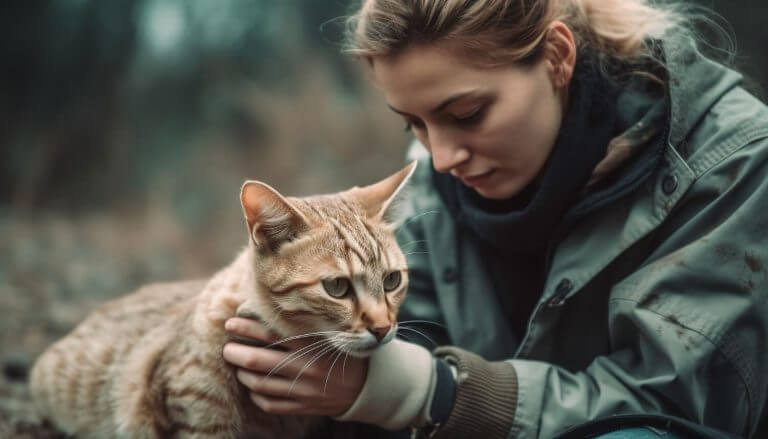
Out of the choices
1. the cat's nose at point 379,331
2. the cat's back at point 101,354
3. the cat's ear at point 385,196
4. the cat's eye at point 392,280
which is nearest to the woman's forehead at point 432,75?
the cat's ear at point 385,196

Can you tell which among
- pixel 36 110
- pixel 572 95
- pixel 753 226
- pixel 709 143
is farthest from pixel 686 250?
pixel 36 110

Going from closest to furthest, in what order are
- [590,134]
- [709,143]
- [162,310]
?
[709,143] → [590,134] → [162,310]

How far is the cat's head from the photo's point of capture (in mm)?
1810

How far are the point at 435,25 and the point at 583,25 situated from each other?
0.64 meters

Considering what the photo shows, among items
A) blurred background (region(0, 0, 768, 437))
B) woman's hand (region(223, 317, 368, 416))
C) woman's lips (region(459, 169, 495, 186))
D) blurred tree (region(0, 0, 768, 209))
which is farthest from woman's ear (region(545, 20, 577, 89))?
blurred tree (region(0, 0, 768, 209))

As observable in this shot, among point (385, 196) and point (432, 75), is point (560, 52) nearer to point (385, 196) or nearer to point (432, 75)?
point (432, 75)

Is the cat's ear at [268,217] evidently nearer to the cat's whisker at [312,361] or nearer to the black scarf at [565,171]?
the cat's whisker at [312,361]

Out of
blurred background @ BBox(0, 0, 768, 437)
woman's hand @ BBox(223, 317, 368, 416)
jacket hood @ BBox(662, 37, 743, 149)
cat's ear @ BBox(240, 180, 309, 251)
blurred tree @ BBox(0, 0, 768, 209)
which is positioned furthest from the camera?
blurred tree @ BBox(0, 0, 768, 209)

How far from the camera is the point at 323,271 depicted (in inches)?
72.9

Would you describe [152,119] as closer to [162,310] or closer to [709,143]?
[162,310]

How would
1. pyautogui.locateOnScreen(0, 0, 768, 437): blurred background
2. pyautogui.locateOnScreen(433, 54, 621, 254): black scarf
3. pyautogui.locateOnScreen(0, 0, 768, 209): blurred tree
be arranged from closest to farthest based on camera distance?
pyautogui.locateOnScreen(433, 54, 621, 254): black scarf < pyautogui.locateOnScreen(0, 0, 768, 437): blurred background < pyautogui.locateOnScreen(0, 0, 768, 209): blurred tree

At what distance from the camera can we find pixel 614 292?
2.02m

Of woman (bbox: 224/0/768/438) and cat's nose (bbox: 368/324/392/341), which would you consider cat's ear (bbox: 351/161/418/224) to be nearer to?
woman (bbox: 224/0/768/438)

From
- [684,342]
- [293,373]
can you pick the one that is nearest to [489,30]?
[684,342]
